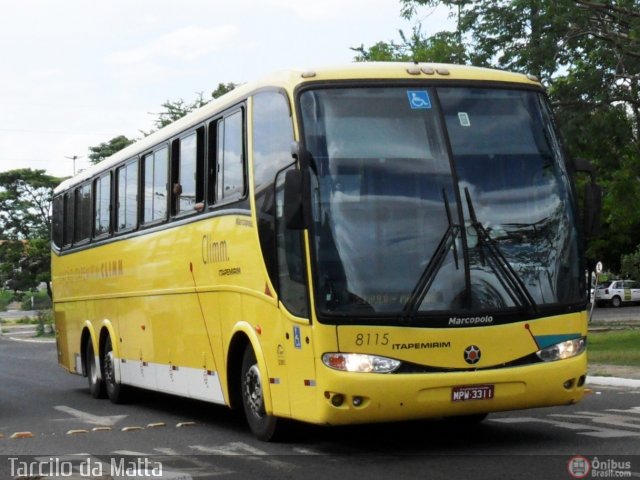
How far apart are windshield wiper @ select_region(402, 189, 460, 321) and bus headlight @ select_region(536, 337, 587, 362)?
1098 mm

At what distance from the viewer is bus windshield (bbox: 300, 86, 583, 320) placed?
1043 centimetres

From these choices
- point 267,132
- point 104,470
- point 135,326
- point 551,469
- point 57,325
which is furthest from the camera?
point 57,325

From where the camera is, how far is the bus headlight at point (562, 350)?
10758 mm

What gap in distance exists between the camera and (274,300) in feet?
37.0

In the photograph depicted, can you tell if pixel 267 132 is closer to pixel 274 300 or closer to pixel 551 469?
pixel 274 300

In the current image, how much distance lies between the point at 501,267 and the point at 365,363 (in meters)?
1.46

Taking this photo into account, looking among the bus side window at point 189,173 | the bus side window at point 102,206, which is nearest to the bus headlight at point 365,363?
the bus side window at point 189,173

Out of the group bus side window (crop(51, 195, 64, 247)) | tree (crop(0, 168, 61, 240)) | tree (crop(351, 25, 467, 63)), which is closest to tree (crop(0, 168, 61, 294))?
tree (crop(0, 168, 61, 240))

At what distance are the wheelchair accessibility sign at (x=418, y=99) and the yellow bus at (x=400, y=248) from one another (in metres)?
0.01

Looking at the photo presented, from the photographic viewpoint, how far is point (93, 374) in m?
19.5

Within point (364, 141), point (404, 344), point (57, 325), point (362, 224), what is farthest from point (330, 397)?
point (57, 325)

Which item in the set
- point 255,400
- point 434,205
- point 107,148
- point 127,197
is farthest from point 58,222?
point 107,148

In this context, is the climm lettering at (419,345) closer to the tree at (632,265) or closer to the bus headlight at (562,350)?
the bus headlight at (562,350)

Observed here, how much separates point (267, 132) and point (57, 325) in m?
11.9
